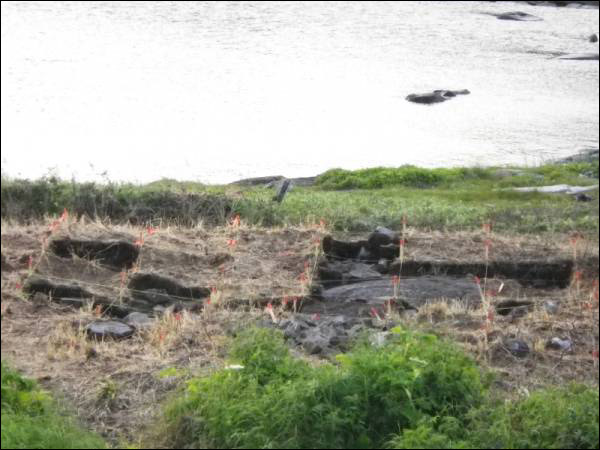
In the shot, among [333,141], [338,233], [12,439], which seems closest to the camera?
[12,439]

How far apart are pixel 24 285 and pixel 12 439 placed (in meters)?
2.71

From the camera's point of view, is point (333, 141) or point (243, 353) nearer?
point (243, 353)

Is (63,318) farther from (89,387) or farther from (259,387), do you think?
(259,387)

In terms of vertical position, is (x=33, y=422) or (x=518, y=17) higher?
(x=33, y=422)

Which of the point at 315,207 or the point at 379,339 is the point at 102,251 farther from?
the point at 315,207

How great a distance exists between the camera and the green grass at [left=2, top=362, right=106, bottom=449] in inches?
215

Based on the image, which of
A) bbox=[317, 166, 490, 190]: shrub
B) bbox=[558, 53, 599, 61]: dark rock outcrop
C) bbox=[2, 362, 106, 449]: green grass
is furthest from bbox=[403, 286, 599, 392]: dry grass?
bbox=[558, 53, 599, 61]: dark rock outcrop

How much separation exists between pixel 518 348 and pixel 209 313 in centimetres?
246

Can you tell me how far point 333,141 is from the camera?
89.3 ft

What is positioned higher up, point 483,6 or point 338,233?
point 338,233

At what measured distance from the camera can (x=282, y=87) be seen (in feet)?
119

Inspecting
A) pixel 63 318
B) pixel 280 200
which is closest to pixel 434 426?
pixel 63 318

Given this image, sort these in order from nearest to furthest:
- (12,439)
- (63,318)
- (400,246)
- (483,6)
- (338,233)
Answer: (12,439)
(63,318)
(400,246)
(338,233)
(483,6)

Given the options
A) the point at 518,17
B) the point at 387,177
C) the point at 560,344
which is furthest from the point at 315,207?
the point at 518,17
